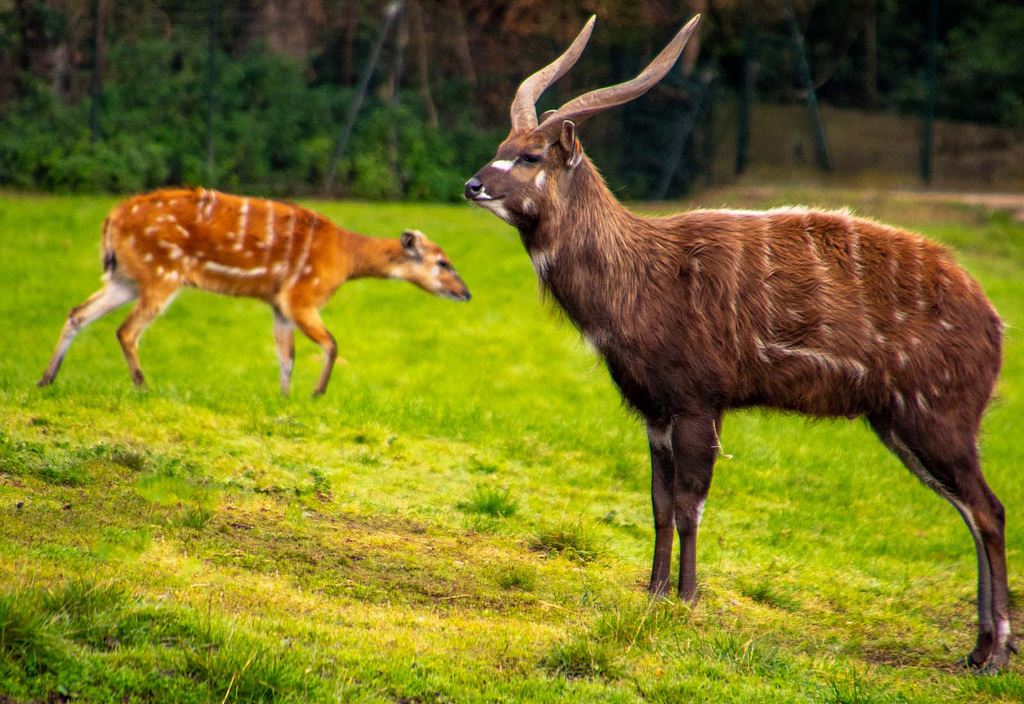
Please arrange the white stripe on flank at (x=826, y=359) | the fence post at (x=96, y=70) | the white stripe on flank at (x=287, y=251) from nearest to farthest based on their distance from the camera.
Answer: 1. the white stripe on flank at (x=826, y=359)
2. the white stripe on flank at (x=287, y=251)
3. the fence post at (x=96, y=70)

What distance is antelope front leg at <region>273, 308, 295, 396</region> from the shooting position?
8768 mm

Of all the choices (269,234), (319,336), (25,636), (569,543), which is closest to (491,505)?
(569,543)

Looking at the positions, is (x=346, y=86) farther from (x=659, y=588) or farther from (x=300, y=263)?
(x=659, y=588)

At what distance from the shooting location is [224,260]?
852 cm

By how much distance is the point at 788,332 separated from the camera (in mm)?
5281

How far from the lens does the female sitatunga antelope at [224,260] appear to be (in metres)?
8.19

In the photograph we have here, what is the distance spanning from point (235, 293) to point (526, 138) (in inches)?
160

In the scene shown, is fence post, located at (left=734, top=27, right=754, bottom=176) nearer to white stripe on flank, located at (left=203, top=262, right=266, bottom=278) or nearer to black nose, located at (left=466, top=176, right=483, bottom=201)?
white stripe on flank, located at (left=203, top=262, right=266, bottom=278)

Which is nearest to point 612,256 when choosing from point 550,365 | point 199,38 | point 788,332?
point 788,332

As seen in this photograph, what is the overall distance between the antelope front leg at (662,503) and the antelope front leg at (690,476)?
14cm

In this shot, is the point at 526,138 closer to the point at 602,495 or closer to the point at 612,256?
the point at 612,256

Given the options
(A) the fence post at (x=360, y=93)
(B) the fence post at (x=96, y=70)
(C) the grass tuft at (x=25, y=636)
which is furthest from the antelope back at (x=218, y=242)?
(A) the fence post at (x=360, y=93)

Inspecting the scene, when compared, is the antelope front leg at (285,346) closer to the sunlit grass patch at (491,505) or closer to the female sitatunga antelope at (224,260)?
the female sitatunga antelope at (224,260)

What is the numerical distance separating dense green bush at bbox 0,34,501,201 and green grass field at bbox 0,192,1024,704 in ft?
14.0
